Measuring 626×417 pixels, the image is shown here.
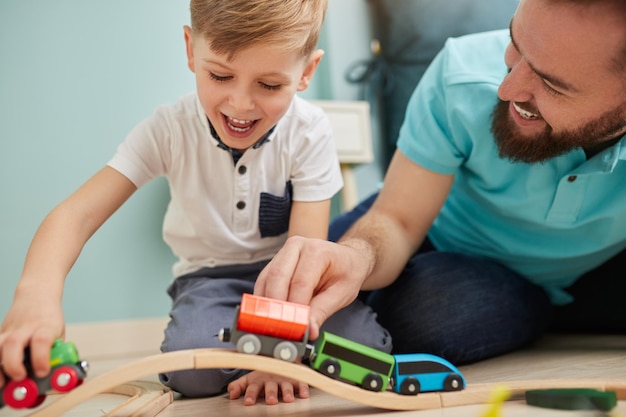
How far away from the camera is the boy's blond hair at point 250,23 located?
0.86 m

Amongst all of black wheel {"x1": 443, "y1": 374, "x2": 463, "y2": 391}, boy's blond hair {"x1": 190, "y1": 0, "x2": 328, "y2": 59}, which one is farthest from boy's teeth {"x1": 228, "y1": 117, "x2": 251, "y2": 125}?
black wheel {"x1": 443, "y1": 374, "x2": 463, "y2": 391}

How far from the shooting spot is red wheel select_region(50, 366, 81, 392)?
60 centimetres

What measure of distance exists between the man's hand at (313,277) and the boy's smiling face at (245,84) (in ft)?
0.78

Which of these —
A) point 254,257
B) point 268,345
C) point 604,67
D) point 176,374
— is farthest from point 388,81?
point 268,345

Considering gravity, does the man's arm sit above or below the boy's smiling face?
below

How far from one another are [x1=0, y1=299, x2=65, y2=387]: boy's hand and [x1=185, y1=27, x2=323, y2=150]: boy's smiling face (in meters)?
0.37

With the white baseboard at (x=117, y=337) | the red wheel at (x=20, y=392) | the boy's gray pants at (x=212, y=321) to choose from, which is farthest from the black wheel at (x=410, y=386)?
the white baseboard at (x=117, y=337)

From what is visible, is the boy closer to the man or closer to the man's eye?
the man

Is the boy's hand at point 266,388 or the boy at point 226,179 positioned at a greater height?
the boy at point 226,179

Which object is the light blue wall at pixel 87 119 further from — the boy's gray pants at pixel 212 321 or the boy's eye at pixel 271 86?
the boy's eye at pixel 271 86

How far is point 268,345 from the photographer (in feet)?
2.13

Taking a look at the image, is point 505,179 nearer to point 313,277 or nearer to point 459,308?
point 459,308

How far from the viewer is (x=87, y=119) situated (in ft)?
5.37

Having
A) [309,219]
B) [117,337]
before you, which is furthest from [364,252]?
[117,337]
